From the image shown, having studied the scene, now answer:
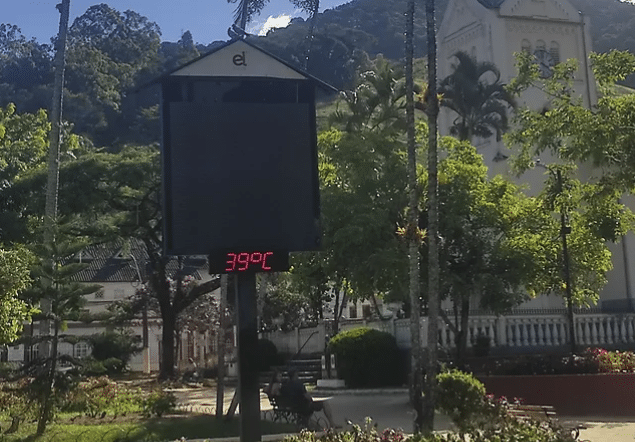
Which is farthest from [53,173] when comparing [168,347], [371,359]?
[168,347]

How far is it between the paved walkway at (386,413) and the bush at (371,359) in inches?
26.3

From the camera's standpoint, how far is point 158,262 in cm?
3117

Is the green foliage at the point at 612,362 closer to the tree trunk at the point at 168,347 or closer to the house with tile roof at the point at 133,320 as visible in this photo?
the tree trunk at the point at 168,347

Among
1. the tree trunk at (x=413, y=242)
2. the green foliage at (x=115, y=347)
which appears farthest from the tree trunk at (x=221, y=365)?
the green foliage at (x=115, y=347)

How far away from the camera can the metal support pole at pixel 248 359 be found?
35.9 ft

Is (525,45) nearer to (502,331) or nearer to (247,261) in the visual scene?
(502,331)

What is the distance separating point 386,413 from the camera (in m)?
17.2

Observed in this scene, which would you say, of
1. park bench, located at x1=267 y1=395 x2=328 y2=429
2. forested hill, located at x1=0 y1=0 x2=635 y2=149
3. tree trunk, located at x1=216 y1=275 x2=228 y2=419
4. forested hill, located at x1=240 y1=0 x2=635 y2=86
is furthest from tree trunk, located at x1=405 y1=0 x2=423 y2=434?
forested hill, located at x1=240 y1=0 x2=635 y2=86

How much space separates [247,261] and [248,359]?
1328 mm

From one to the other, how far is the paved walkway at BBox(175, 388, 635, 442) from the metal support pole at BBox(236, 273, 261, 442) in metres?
4.04

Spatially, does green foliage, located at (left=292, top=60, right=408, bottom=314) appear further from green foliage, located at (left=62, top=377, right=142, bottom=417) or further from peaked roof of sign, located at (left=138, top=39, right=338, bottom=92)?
peaked roof of sign, located at (left=138, top=39, right=338, bottom=92)

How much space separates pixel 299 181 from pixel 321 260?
25.9ft

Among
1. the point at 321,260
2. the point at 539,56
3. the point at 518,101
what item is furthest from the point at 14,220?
the point at 539,56

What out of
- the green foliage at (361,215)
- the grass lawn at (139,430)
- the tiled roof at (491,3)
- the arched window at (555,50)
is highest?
the tiled roof at (491,3)
